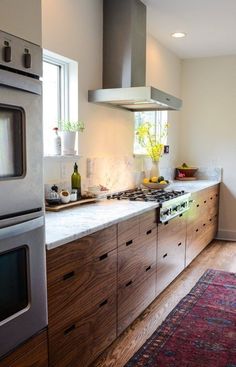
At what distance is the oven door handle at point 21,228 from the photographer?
4.33 ft

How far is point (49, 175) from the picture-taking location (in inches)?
106

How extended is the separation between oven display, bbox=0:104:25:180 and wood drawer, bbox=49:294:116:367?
82 centimetres

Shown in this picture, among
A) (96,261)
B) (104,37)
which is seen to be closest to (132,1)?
(104,37)

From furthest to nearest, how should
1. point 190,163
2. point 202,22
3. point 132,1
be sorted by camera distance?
point 190,163 < point 202,22 < point 132,1

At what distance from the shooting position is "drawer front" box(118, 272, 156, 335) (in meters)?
2.45

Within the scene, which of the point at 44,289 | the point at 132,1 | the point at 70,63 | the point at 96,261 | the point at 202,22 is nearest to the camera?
the point at 44,289

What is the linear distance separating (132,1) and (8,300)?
2706 mm

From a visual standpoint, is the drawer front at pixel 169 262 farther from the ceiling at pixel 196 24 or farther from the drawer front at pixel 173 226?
the ceiling at pixel 196 24

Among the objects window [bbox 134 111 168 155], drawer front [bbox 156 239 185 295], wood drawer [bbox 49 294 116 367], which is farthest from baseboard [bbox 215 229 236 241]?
wood drawer [bbox 49 294 116 367]

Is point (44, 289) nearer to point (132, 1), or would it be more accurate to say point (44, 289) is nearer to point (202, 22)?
point (132, 1)

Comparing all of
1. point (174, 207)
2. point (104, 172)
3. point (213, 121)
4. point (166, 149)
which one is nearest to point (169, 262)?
point (174, 207)

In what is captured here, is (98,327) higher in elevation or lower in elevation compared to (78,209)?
lower

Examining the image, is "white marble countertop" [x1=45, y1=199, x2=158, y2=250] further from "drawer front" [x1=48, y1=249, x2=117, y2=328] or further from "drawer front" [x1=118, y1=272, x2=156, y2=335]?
"drawer front" [x1=118, y1=272, x2=156, y2=335]

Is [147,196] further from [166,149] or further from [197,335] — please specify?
[166,149]
